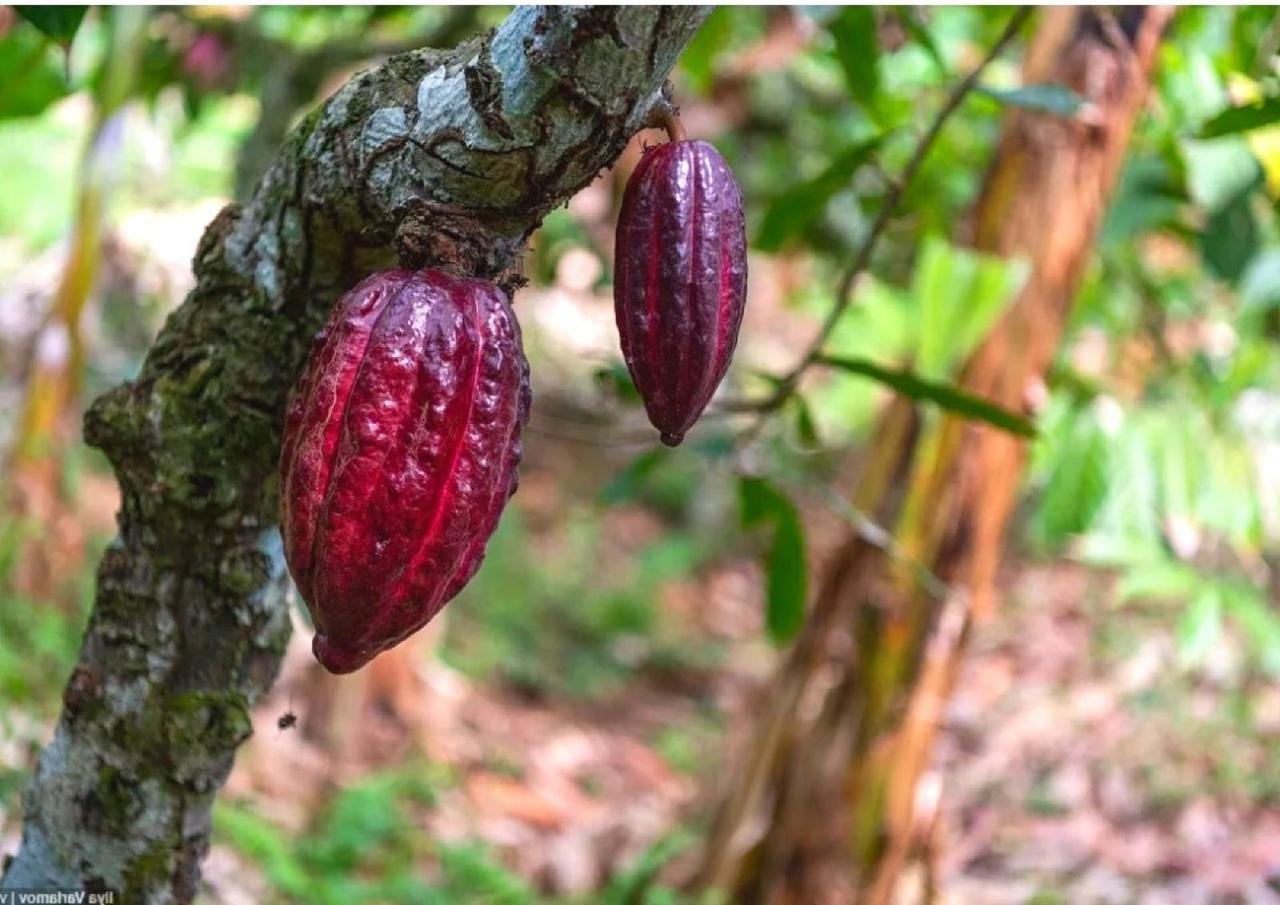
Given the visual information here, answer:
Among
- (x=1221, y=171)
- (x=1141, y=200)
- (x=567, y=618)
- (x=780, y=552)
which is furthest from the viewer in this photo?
(x=567, y=618)

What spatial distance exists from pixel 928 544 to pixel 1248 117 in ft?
3.62

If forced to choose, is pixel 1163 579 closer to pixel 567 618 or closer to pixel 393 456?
pixel 393 456

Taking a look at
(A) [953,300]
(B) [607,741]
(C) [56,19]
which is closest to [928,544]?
(A) [953,300]

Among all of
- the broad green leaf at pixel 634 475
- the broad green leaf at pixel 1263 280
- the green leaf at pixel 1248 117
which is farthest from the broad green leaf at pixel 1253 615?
the green leaf at pixel 1248 117

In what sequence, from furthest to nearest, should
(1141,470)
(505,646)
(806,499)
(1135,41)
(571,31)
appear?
(806,499)
(505,646)
(1141,470)
(1135,41)
(571,31)

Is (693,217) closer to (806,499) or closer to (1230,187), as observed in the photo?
(1230,187)

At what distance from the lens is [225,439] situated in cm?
83

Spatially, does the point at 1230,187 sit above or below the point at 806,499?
below

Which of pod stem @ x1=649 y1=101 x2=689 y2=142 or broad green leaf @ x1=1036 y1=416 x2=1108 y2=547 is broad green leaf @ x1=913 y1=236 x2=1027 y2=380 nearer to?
broad green leaf @ x1=1036 y1=416 x2=1108 y2=547

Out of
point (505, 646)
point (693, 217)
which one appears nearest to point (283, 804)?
point (505, 646)

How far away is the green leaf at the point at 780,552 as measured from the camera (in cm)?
139

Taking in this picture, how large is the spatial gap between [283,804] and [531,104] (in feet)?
8.12

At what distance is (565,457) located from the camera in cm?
605

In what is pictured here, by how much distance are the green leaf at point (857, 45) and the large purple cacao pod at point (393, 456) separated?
80cm
